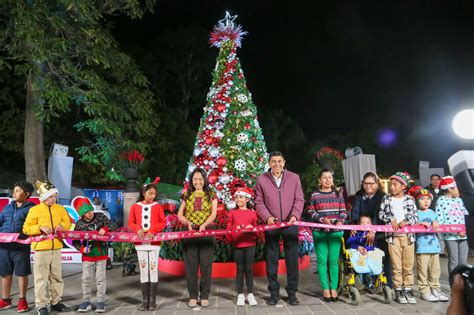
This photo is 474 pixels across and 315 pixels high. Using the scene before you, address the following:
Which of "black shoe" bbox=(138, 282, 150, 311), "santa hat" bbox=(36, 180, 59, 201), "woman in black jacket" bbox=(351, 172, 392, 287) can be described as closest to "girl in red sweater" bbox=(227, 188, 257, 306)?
"black shoe" bbox=(138, 282, 150, 311)

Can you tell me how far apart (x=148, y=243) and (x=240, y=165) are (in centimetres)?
304

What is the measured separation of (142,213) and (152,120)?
8.35 metres

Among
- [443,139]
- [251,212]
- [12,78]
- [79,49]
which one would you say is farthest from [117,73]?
[443,139]

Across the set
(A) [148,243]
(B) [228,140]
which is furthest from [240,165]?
(A) [148,243]

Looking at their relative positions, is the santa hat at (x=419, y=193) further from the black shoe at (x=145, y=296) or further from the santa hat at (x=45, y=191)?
the santa hat at (x=45, y=191)

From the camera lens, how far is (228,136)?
7.99 meters

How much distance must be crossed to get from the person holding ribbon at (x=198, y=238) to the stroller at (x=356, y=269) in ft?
6.05

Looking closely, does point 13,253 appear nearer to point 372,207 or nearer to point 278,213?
point 278,213

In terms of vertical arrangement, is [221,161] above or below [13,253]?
above

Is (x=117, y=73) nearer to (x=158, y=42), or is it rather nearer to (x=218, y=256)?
(x=218, y=256)

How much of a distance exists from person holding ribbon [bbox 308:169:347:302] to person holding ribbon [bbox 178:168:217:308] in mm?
1462

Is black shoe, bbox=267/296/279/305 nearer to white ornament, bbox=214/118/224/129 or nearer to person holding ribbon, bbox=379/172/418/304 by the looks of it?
person holding ribbon, bbox=379/172/418/304

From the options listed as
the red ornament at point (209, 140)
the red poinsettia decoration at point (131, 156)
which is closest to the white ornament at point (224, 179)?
the red ornament at point (209, 140)

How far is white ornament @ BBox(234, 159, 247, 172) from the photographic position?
7.78m
